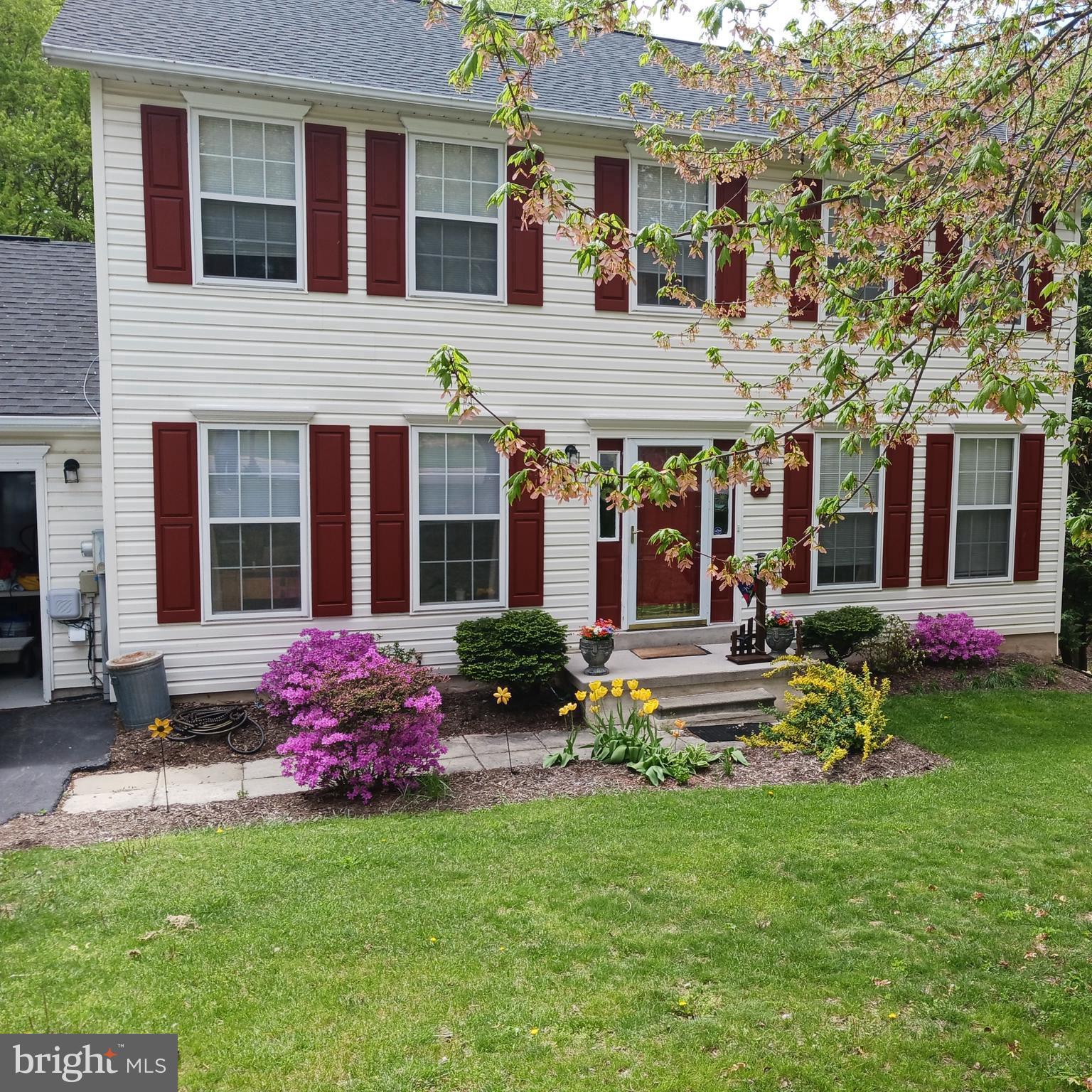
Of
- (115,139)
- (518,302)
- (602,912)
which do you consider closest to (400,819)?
(602,912)

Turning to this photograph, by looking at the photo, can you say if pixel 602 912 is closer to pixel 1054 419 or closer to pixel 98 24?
pixel 1054 419

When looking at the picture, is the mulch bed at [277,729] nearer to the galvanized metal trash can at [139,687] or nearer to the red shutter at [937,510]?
the galvanized metal trash can at [139,687]

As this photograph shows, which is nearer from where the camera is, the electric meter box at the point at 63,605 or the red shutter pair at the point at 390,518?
the electric meter box at the point at 63,605

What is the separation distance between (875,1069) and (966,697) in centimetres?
725

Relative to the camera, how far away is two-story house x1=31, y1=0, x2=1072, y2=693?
8031mm

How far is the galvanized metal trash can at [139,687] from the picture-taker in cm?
783

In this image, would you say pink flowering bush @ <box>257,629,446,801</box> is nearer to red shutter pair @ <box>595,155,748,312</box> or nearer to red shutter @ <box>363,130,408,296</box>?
red shutter pair @ <box>595,155,748,312</box>

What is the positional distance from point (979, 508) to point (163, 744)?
32.1 feet

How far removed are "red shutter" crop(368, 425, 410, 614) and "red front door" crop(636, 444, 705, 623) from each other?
8.57 feet

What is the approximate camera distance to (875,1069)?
10.7ft

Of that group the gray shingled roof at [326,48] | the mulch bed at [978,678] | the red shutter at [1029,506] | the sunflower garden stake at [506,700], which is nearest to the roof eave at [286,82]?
the gray shingled roof at [326,48]

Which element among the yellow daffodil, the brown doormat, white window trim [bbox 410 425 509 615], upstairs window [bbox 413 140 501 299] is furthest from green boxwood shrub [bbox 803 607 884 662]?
the yellow daffodil

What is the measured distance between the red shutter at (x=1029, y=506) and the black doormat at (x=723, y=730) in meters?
5.23

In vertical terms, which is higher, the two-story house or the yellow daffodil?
the two-story house
